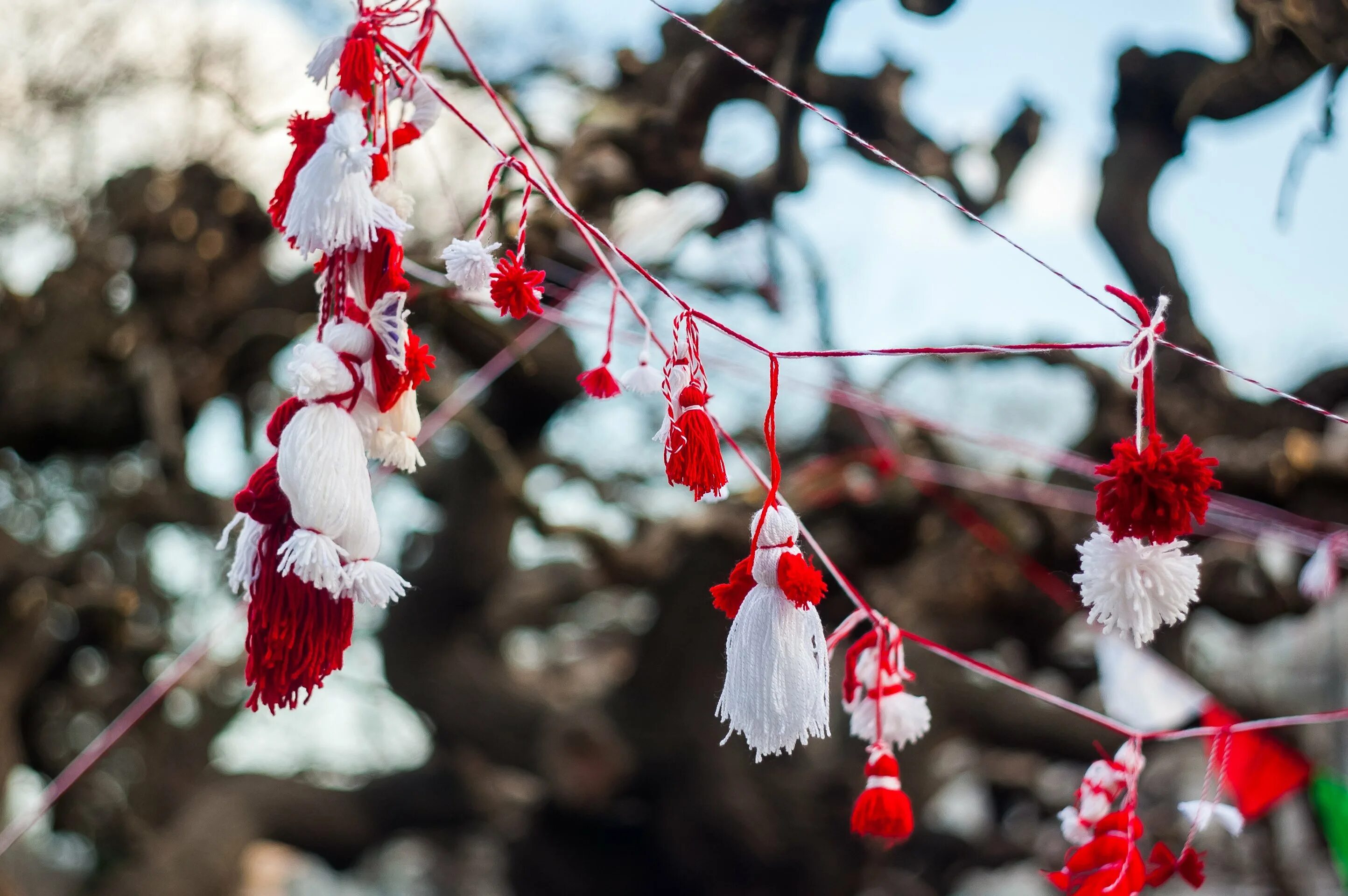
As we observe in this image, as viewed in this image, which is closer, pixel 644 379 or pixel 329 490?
pixel 329 490

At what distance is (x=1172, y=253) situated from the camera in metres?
1.94

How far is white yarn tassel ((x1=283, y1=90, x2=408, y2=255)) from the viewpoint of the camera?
77 centimetres

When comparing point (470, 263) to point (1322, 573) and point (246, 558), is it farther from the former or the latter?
point (1322, 573)

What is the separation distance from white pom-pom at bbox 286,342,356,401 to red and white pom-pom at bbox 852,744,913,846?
591mm

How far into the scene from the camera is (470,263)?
79 cm

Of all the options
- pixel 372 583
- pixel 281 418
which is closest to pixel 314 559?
pixel 372 583

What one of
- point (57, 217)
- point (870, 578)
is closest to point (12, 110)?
point (57, 217)

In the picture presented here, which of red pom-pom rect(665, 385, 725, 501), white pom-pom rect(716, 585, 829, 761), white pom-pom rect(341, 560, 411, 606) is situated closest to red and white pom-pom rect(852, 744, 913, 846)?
white pom-pom rect(716, 585, 829, 761)

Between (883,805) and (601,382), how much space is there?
1.56 ft

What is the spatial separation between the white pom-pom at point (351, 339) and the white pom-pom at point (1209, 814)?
0.86 m

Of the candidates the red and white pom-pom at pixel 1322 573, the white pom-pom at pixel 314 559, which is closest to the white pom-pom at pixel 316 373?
the white pom-pom at pixel 314 559

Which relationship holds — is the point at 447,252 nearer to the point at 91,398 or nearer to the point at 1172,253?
the point at 1172,253

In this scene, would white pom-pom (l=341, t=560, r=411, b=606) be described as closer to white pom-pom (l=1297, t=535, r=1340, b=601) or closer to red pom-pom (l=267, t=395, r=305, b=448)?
red pom-pom (l=267, t=395, r=305, b=448)

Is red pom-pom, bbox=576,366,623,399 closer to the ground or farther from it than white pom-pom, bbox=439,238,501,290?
closer to the ground
